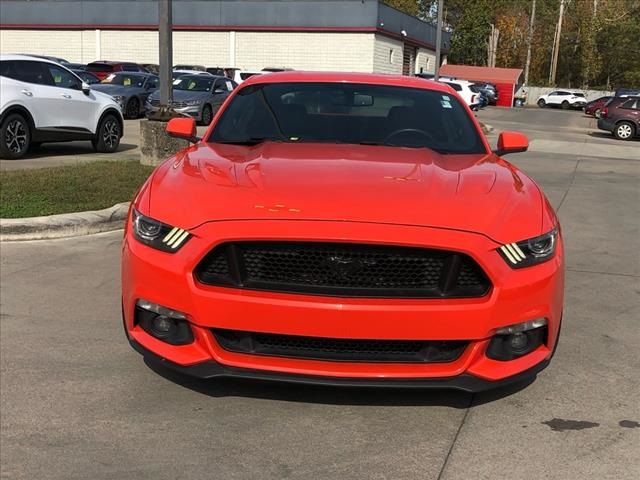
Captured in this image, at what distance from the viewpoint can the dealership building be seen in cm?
4009

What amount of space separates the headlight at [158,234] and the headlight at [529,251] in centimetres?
139

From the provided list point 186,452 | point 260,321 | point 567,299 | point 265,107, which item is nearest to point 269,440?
point 186,452

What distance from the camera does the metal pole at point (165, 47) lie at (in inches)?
424

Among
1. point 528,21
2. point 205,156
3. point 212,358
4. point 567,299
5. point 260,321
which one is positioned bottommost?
point 567,299

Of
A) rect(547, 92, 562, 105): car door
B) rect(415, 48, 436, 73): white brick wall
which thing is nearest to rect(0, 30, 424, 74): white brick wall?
rect(415, 48, 436, 73): white brick wall

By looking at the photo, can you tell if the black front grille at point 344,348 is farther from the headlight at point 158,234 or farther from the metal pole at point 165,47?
the metal pole at point 165,47

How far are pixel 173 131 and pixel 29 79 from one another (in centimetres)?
778

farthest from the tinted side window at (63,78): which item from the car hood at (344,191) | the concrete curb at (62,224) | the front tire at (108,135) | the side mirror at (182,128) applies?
the car hood at (344,191)

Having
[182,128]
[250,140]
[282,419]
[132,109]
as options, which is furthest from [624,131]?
[282,419]

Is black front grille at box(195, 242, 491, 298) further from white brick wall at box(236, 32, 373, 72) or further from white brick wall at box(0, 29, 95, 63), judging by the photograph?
white brick wall at box(0, 29, 95, 63)

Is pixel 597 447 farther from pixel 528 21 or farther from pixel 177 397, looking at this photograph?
pixel 528 21

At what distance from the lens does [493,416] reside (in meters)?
3.49

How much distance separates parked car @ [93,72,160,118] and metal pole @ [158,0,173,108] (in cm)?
1127

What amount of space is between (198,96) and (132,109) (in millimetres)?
2675
